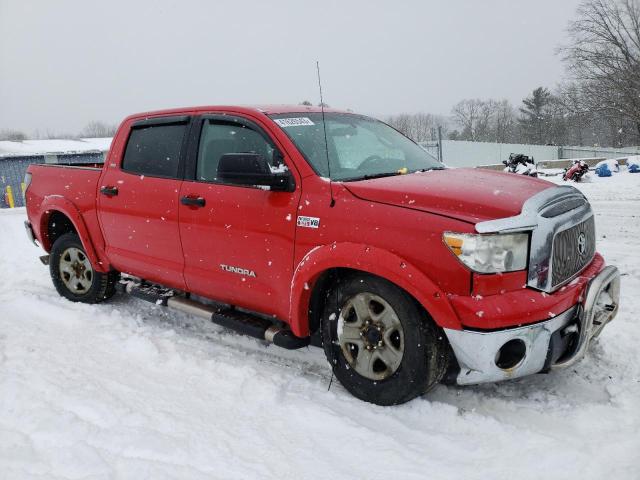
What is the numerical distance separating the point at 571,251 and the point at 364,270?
1231mm

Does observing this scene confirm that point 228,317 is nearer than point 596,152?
Yes

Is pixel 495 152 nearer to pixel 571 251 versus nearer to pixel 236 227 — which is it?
pixel 571 251

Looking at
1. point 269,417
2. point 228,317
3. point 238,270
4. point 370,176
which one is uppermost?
point 370,176

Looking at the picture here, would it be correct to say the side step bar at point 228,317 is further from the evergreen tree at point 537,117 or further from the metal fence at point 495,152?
the evergreen tree at point 537,117

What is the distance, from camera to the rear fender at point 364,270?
9.09 feet

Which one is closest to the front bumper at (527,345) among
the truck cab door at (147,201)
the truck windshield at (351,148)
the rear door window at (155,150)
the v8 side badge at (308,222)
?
the v8 side badge at (308,222)

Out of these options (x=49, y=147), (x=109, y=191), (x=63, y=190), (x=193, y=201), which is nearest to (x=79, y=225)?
(x=63, y=190)

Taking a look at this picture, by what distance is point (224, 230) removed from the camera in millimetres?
3705

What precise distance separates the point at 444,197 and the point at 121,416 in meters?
2.22

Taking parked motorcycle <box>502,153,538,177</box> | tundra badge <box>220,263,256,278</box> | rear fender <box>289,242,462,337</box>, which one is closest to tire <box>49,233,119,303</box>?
tundra badge <box>220,263,256,278</box>

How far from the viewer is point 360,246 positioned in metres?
3.01

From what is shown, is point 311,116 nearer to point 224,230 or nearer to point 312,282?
point 224,230

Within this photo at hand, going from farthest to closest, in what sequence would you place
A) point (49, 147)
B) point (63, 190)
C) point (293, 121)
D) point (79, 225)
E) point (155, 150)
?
point (49, 147) < point (63, 190) < point (79, 225) < point (155, 150) < point (293, 121)

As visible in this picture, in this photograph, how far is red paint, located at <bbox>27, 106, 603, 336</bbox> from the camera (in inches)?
109
